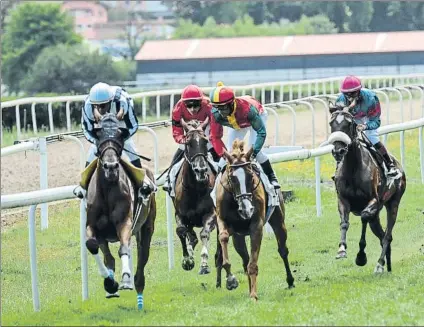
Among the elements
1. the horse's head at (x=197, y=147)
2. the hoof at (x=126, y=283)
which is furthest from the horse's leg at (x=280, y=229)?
the hoof at (x=126, y=283)

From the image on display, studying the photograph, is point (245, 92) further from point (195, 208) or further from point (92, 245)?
point (92, 245)

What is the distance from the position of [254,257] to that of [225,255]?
211 mm

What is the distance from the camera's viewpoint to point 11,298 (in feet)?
32.9

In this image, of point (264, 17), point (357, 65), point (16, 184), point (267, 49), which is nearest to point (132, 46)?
point (264, 17)

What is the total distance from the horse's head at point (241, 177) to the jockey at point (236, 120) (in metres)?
0.27

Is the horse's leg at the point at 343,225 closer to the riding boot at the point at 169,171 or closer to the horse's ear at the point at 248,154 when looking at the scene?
the riding boot at the point at 169,171

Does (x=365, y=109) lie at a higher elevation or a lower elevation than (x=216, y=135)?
lower

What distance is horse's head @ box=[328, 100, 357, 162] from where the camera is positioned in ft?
33.9

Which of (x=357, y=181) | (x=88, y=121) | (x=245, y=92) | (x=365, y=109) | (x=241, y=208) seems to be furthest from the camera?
(x=245, y=92)

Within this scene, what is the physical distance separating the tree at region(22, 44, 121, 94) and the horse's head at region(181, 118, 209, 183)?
2605 centimetres

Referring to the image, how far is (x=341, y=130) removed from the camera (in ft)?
34.5

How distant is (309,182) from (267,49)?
79.6ft

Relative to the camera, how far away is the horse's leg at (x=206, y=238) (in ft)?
32.0

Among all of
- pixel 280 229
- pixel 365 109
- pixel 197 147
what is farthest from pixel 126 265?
pixel 365 109
